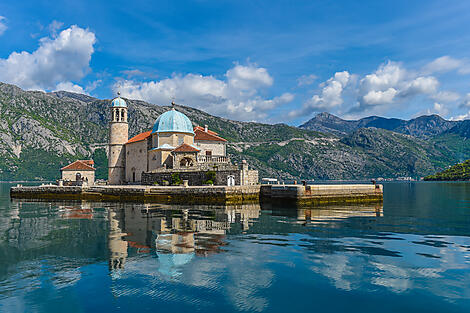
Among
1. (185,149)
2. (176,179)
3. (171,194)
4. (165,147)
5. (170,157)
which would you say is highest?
(165,147)

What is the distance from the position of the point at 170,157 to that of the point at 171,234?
3239 centimetres

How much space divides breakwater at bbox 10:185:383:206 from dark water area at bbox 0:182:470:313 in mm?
14566

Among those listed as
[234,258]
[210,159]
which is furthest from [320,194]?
[234,258]

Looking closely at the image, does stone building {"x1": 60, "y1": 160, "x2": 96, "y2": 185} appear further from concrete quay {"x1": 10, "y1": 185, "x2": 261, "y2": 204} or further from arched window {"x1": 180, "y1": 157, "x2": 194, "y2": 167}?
arched window {"x1": 180, "y1": 157, "x2": 194, "y2": 167}

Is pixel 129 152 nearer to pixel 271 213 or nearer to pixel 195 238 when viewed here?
pixel 271 213

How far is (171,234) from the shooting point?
18328 millimetres

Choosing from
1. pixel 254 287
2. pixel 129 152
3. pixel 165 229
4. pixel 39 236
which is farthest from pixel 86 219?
pixel 129 152

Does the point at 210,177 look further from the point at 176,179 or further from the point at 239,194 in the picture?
the point at 239,194

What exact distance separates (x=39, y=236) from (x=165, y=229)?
691 centimetres

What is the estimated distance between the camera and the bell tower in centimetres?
5991

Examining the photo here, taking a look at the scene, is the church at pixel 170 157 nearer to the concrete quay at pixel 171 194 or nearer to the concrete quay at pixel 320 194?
the concrete quay at pixel 171 194

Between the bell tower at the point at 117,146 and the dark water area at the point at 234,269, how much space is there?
131 feet

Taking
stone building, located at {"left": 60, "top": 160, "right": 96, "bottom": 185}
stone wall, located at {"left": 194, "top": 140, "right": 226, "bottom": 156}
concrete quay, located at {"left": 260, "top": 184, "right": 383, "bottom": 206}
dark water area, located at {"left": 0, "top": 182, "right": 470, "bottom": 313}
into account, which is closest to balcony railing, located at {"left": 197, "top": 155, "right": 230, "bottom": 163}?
stone wall, located at {"left": 194, "top": 140, "right": 226, "bottom": 156}

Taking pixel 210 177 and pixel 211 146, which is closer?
pixel 210 177
